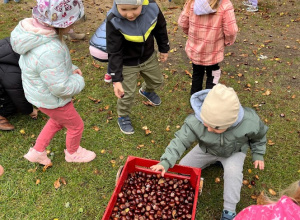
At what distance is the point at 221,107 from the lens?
85.7 inches

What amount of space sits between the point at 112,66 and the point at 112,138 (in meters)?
1.13

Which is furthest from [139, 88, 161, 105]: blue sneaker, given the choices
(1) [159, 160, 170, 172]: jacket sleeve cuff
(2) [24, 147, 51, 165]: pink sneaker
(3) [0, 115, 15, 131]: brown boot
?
(3) [0, 115, 15, 131]: brown boot

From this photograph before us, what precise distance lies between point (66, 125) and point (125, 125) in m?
1.08

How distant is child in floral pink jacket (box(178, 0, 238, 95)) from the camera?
→ 129 inches

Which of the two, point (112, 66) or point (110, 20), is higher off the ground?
point (110, 20)

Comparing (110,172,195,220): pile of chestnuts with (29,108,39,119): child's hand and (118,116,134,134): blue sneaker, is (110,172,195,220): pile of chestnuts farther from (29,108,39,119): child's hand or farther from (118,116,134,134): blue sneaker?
(29,108,39,119): child's hand

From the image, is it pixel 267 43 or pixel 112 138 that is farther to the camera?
pixel 267 43

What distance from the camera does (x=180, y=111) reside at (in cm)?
425

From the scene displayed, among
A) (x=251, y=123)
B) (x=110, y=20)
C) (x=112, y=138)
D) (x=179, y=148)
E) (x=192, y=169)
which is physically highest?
(x=110, y=20)

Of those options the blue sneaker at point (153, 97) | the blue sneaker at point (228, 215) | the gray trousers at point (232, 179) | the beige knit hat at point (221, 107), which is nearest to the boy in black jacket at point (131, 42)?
the blue sneaker at point (153, 97)

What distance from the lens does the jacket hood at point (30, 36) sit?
7.41 feet

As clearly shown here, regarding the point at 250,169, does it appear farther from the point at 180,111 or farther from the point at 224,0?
the point at 224,0

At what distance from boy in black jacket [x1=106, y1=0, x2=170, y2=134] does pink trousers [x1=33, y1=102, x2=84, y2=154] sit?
1.90ft


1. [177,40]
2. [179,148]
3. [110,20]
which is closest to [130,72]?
[110,20]
